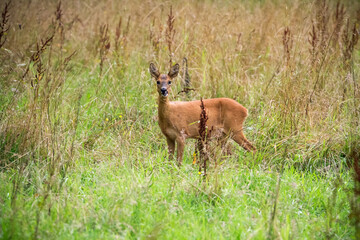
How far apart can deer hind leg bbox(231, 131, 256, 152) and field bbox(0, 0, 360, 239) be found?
0.07 m

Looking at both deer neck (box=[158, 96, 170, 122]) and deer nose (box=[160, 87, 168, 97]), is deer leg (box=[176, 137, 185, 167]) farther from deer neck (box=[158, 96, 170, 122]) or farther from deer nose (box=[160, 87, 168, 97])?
deer nose (box=[160, 87, 168, 97])

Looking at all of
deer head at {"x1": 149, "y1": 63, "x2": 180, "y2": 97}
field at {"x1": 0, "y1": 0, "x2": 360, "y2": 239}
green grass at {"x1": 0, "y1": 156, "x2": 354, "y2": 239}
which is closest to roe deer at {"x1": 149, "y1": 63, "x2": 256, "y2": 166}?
deer head at {"x1": 149, "y1": 63, "x2": 180, "y2": 97}

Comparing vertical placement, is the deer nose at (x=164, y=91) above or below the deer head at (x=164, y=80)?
below

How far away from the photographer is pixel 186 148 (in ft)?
17.5

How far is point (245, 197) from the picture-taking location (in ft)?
12.4

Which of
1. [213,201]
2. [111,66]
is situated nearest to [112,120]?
[111,66]

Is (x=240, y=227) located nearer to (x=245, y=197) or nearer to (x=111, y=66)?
(x=245, y=197)

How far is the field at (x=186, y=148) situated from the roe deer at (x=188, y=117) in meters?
0.15

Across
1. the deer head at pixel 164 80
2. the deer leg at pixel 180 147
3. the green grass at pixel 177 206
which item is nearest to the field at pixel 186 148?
the green grass at pixel 177 206

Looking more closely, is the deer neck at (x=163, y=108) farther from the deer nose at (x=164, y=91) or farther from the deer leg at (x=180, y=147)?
the deer leg at (x=180, y=147)

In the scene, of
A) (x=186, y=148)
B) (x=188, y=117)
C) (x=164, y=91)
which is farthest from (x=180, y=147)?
(x=164, y=91)

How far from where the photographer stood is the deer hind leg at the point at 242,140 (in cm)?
515

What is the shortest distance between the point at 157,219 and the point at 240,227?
0.62 metres

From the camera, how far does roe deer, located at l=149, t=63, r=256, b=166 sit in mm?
5137
